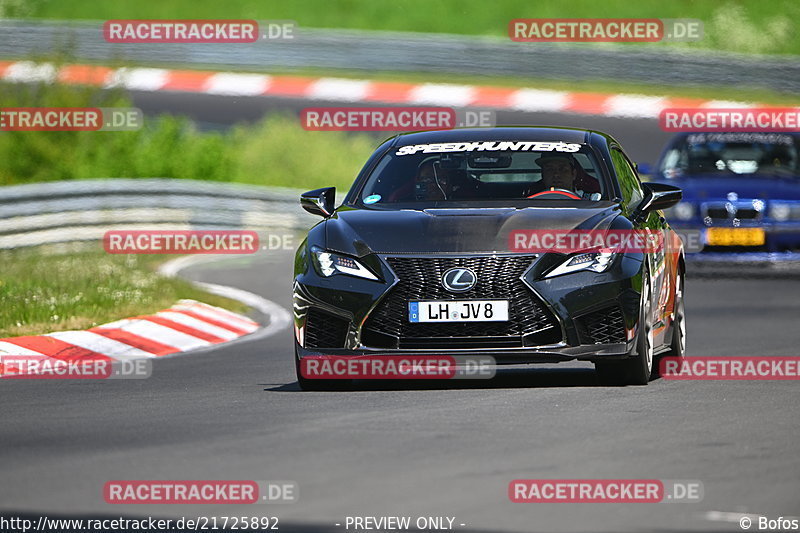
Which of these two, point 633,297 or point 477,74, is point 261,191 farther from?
point 633,297

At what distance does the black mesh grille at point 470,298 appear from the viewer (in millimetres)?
9656

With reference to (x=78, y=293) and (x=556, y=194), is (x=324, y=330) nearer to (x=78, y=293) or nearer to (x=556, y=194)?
(x=556, y=194)

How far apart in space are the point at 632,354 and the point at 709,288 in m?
8.89

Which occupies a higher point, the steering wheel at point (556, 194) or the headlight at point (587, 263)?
the steering wheel at point (556, 194)

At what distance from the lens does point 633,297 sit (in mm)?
9852

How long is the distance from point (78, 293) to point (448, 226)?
19.8 ft
